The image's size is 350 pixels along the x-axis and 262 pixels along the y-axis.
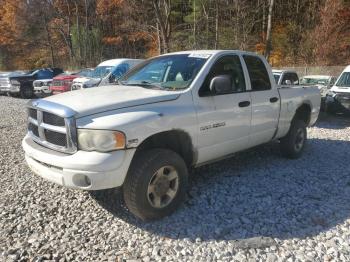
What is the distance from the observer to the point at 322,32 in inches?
936

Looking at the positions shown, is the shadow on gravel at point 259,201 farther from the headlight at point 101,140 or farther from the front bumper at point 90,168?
the headlight at point 101,140

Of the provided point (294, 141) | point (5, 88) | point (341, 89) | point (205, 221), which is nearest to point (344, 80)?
point (341, 89)

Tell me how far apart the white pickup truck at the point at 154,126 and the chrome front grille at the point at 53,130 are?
10 millimetres

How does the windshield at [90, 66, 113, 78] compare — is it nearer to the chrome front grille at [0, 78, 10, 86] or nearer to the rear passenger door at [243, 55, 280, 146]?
the chrome front grille at [0, 78, 10, 86]

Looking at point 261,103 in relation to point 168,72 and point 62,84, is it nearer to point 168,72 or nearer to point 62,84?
point 168,72

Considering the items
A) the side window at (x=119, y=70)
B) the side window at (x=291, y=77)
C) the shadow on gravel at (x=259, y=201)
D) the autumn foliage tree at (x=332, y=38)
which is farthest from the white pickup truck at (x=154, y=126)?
the autumn foliage tree at (x=332, y=38)

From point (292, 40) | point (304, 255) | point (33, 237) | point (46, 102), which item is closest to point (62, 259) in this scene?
point (33, 237)

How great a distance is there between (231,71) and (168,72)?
92cm

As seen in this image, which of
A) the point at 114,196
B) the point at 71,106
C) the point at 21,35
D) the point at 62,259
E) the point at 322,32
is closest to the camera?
the point at 62,259

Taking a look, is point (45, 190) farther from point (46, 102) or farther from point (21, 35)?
point (21, 35)

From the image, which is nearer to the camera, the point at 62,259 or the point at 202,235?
the point at 62,259

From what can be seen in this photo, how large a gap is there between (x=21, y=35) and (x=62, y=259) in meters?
44.6

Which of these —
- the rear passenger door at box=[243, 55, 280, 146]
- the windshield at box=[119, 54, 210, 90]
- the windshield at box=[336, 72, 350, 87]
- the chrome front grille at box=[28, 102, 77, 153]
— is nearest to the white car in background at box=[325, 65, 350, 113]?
the windshield at box=[336, 72, 350, 87]

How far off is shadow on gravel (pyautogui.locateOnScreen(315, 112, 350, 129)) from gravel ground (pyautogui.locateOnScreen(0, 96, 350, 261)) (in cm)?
468
